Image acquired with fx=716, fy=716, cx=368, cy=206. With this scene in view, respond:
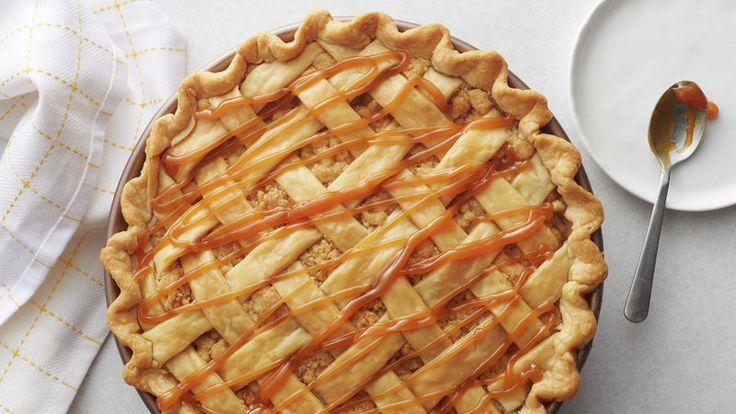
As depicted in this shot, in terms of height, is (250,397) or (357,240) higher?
(357,240)

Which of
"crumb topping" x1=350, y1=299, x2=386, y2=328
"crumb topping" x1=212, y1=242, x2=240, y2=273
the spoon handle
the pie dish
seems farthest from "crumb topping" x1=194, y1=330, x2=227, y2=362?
the spoon handle

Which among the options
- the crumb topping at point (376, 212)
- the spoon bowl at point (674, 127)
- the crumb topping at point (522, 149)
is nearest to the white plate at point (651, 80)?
the spoon bowl at point (674, 127)

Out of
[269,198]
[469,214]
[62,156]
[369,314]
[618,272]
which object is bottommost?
[618,272]

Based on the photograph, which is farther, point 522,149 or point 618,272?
point 618,272

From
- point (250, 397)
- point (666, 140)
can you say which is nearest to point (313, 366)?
point (250, 397)

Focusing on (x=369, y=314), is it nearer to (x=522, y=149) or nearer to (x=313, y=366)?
(x=313, y=366)

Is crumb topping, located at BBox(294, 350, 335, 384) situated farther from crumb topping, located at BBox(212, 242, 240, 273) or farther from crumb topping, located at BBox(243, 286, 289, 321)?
crumb topping, located at BBox(212, 242, 240, 273)

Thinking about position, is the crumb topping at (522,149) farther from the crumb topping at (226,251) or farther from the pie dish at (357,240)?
the crumb topping at (226,251)
